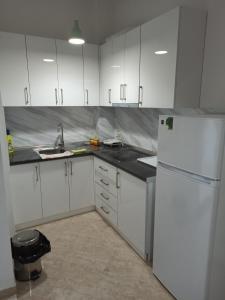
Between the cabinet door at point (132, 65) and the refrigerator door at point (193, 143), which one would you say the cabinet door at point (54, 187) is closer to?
the cabinet door at point (132, 65)

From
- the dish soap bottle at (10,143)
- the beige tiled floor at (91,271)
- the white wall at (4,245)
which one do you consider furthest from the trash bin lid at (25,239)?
the dish soap bottle at (10,143)

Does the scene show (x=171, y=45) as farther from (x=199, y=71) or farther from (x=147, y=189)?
(x=147, y=189)

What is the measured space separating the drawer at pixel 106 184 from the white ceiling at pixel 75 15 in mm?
1958

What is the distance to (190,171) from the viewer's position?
4.50 ft

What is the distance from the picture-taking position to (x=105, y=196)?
2650 mm

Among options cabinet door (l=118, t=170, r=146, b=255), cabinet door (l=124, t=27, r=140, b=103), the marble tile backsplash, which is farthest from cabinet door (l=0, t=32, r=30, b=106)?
cabinet door (l=118, t=170, r=146, b=255)

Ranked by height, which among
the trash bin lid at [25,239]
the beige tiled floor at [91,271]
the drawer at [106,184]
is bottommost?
the beige tiled floor at [91,271]

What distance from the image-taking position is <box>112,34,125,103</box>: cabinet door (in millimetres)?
2438

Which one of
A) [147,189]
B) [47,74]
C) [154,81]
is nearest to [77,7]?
[47,74]

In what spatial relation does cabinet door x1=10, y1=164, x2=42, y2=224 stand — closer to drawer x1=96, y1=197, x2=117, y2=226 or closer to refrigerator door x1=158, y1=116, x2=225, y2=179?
drawer x1=96, y1=197, x2=117, y2=226

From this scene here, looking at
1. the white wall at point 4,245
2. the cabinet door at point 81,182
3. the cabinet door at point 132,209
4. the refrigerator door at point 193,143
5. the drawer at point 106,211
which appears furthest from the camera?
the cabinet door at point 81,182

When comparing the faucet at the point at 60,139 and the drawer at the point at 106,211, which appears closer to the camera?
the drawer at the point at 106,211

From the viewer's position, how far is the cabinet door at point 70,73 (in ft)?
8.86

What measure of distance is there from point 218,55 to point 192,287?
1.79 m
